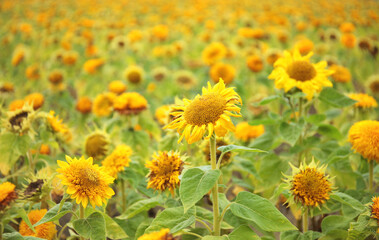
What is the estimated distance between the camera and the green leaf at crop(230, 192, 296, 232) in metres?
1.14

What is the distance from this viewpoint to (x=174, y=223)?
1256 millimetres

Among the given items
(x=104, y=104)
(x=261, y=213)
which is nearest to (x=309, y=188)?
(x=261, y=213)

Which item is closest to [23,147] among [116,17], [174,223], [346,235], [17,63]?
[174,223]

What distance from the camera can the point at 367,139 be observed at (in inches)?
59.1

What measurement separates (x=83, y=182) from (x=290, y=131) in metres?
1.04

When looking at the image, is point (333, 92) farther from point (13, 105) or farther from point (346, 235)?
point (13, 105)

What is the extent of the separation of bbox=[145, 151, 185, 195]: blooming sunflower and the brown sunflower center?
0.77m

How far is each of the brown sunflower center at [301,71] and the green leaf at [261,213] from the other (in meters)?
0.77

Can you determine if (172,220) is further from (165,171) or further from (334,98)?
(334,98)

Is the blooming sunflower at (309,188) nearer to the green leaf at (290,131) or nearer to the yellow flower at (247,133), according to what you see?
the green leaf at (290,131)

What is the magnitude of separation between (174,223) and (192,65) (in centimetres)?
322

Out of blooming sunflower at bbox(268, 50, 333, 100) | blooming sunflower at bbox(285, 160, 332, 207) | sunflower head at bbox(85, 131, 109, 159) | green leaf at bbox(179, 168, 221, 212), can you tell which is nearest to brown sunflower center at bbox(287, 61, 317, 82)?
blooming sunflower at bbox(268, 50, 333, 100)

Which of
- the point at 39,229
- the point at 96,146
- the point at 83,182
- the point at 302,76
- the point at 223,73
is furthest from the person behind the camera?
the point at 223,73

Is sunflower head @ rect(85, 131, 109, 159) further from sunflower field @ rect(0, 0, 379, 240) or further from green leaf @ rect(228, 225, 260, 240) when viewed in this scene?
green leaf @ rect(228, 225, 260, 240)
